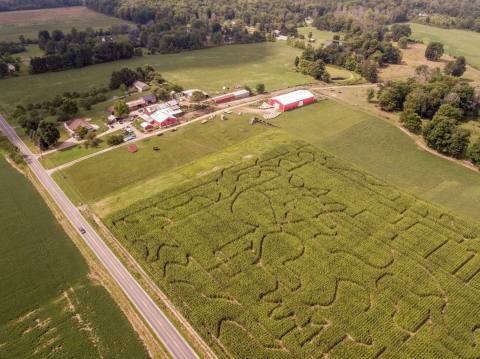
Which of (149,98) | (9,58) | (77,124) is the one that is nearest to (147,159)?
(77,124)

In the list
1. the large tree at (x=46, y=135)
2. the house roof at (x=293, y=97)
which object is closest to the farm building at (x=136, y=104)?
the large tree at (x=46, y=135)

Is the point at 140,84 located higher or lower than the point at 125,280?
higher

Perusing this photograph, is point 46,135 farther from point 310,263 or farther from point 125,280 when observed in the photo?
point 310,263

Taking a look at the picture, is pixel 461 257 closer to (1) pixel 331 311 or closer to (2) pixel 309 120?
(1) pixel 331 311

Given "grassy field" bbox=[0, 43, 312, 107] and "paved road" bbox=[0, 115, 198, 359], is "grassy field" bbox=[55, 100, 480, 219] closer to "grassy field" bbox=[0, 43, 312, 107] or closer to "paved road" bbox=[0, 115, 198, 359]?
"paved road" bbox=[0, 115, 198, 359]

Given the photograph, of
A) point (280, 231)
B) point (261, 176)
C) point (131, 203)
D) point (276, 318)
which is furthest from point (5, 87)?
point (276, 318)

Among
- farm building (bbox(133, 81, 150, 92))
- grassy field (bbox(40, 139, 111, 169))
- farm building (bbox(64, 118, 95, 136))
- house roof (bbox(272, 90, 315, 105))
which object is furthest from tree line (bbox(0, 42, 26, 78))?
house roof (bbox(272, 90, 315, 105))
